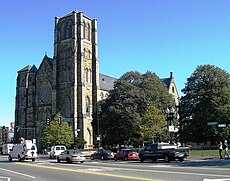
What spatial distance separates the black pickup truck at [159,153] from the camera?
30788 millimetres

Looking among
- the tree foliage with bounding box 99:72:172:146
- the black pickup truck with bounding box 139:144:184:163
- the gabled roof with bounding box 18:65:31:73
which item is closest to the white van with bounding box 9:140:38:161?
the black pickup truck with bounding box 139:144:184:163

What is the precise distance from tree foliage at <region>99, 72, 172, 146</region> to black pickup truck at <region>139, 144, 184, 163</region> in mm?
24097

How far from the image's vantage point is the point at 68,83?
88.1 m

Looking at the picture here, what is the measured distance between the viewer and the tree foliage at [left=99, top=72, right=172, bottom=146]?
6000cm

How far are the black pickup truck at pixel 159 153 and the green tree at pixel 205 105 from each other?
2750 centimetres

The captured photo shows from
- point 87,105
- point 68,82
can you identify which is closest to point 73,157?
point 87,105

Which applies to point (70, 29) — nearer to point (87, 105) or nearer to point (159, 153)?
point (87, 105)

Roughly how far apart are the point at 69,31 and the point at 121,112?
40.1 meters

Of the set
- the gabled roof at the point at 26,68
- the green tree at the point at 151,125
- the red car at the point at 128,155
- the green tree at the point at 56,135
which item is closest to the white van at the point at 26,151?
the red car at the point at 128,155

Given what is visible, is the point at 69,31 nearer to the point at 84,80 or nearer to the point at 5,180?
the point at 84,80

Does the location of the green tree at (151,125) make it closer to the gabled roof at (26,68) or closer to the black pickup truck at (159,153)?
the black pickup truck at (159,153)

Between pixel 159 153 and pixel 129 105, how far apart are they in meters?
29.2

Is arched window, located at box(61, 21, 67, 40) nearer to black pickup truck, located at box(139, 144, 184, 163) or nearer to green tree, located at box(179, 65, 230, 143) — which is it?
green tree, located at box(179, 65, 230, 143)

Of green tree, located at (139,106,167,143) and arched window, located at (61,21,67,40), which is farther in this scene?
arched window, located at (61,21,67,40)
